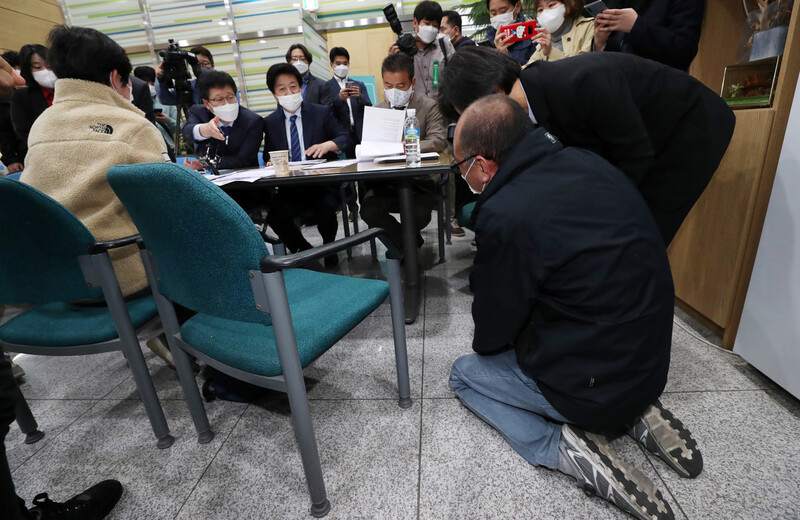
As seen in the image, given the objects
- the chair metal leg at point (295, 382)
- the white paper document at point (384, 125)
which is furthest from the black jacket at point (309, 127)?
the chair metal leg at point (295, 382)

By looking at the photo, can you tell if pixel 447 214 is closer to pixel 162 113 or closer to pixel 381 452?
pixel 381 452

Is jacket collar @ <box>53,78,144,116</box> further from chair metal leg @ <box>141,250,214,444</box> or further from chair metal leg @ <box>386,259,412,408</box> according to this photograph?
chair metal leg @ <box>386,259,412,408</box>

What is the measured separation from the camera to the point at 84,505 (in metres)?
0.91

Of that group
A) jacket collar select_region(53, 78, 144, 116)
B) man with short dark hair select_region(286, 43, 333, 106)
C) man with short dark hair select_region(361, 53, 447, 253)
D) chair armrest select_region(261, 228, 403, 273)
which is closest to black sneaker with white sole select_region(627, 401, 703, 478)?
chair armrest select_region(261, 228, 403, 273)

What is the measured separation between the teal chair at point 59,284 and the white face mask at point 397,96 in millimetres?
1726

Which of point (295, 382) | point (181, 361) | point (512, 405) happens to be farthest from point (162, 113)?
point (512, 405)

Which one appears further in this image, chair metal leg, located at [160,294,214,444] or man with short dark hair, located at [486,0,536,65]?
man with short dark hair, located at [486,0,536,65]

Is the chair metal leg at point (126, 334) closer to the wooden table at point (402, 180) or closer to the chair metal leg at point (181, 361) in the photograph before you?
the chair metal leg at point (181, 361)

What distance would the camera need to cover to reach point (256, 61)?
195 inches

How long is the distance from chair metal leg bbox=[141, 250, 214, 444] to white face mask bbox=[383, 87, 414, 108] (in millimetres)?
1752

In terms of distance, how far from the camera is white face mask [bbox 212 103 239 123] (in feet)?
7.52

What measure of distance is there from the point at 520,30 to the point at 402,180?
3.87 ft

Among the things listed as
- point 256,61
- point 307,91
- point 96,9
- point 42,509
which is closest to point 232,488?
point 42,509

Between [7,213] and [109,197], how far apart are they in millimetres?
269
